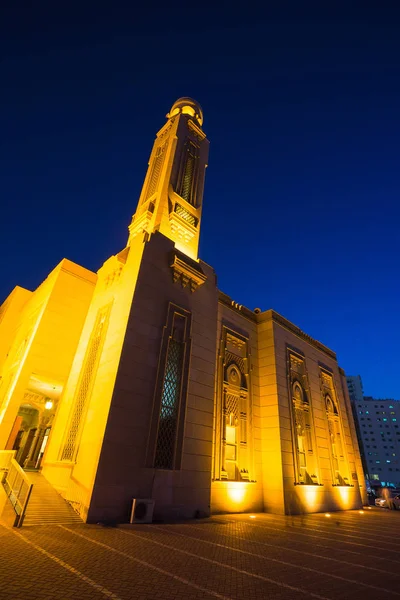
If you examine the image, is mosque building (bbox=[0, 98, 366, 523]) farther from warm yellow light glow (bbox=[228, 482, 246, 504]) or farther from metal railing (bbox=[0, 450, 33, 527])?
metal railing (bbox=[0, 450, 33, 527])

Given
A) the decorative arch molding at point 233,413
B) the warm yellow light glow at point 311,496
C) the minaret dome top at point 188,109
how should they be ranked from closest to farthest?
the decorative arch molding at point 233,413, the warm yellow light glow at point 311,496, the minaret dome top at point 188,109

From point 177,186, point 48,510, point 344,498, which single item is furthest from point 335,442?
point 177,186

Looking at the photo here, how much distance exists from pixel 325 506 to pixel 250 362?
10938 millimetres

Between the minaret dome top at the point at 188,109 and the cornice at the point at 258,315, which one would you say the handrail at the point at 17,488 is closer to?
the cornice at the point at 258,315

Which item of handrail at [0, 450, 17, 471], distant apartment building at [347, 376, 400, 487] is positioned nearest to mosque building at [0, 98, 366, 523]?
handrail at [0, 450, 17, 471]

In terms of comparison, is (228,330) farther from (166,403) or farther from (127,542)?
(127,542)

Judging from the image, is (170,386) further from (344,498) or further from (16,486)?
(344,498)

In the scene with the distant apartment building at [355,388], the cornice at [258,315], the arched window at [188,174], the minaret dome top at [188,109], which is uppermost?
the distant apartment building at [355,388]

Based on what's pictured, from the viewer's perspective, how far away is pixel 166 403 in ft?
45.4

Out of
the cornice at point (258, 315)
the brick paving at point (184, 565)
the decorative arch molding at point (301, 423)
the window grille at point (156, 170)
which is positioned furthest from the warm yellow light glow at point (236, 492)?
the window grille at point (156, 170)

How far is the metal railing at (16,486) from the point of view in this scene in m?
8.61

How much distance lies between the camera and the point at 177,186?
22375 millimetres

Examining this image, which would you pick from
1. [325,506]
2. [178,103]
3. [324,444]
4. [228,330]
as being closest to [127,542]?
[228,330]

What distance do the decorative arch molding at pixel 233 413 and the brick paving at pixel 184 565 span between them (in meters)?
6.72
